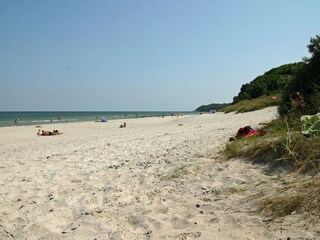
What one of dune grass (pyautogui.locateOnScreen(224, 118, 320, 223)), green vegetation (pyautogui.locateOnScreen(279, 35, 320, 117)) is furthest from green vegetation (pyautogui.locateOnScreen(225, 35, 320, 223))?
green vegetation (pyautogui.locateOnScreen(279, 35, 320, 117))

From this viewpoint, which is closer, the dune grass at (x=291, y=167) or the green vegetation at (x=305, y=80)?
the dune grass at (x=291, y=167)

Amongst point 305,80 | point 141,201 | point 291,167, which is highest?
point 305,80

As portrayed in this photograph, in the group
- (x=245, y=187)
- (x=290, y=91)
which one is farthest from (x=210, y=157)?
(x=290, y=91)

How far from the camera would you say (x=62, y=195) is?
437cm

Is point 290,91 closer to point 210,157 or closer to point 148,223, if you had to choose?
Answer: point 210,157

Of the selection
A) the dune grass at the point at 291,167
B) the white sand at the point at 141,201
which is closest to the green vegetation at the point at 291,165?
the dune grass at the point at 291,167

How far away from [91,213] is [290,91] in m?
6.92

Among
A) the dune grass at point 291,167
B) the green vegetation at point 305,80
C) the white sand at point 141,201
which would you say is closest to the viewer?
the dune grass at point 291,167

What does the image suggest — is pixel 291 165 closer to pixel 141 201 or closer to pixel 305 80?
pixel 141 201

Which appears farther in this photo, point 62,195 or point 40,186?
point 40,186

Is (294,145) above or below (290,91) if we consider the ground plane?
below

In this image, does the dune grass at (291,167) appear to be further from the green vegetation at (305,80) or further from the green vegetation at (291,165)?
the green vegetation at (305,80)

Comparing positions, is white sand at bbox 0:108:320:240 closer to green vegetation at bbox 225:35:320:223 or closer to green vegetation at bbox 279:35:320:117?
green vegetation at bbox 225:35:320:223

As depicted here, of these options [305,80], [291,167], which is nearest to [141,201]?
[291,167]
